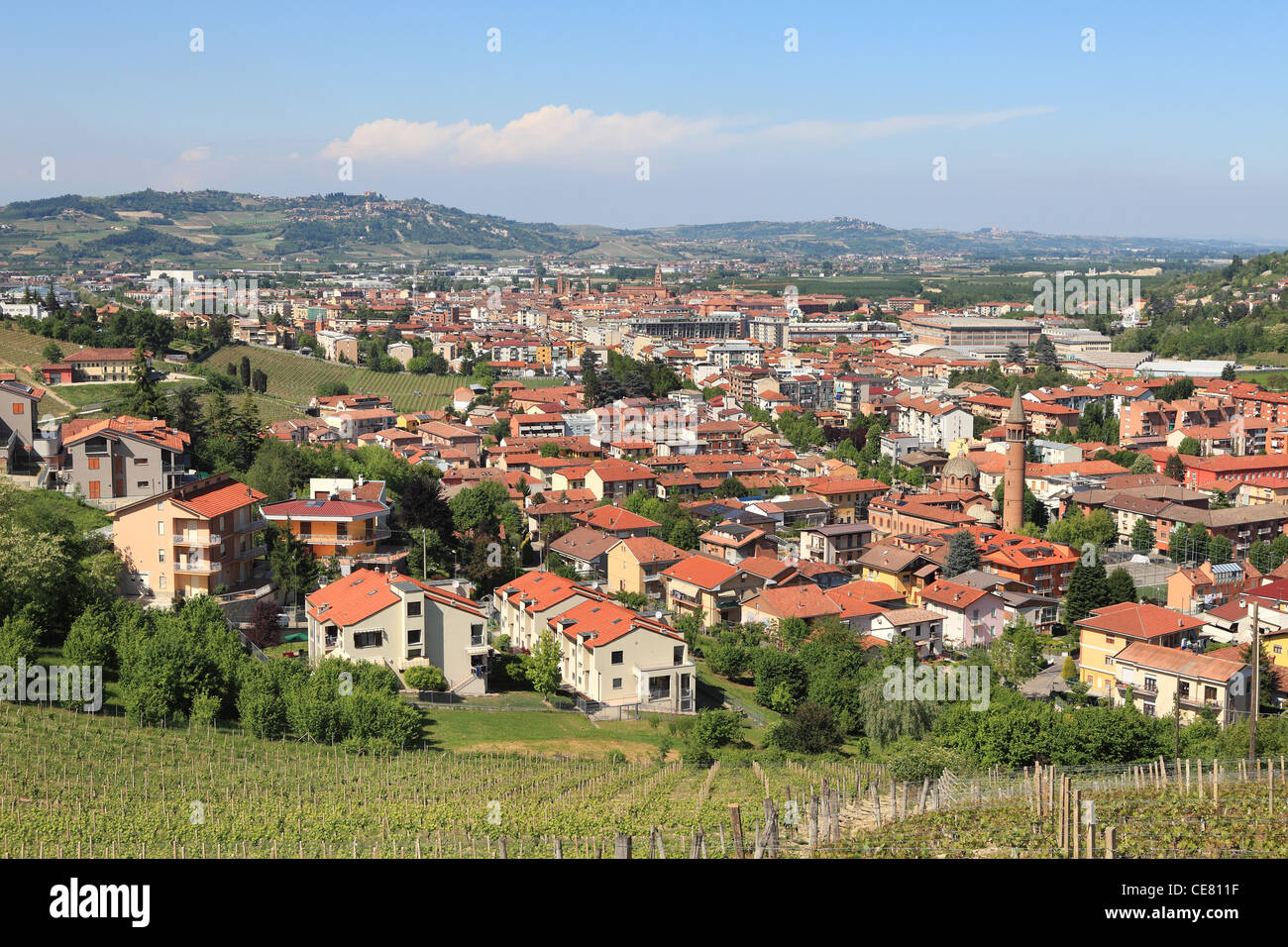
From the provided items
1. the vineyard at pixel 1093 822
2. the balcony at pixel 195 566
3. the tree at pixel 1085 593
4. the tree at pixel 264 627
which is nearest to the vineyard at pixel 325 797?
the vineyard at pixel 1093 822

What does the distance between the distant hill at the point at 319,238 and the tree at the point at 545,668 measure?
90.6 m

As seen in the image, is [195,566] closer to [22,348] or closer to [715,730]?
[715,730]

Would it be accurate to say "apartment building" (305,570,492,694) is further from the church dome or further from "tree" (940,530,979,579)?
the church dome

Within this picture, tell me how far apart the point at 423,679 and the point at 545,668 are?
137 cm

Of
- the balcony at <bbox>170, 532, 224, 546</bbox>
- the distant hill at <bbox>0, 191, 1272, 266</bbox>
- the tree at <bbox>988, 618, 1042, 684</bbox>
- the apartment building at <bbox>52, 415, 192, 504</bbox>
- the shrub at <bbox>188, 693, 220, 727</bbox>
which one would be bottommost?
the tree at <bbox>988, 618, 1042, 684</bbox>

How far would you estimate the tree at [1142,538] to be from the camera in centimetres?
2281

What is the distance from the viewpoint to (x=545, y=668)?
42.9 ft

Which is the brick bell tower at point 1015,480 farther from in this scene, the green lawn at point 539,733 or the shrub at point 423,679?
the shrub at point 423,679

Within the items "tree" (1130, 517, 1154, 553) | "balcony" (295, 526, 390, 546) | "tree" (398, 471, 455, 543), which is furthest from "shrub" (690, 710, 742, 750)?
"tree" (1130, 517, 1154, 553)

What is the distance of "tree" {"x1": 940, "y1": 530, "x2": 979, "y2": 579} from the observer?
64.7ft

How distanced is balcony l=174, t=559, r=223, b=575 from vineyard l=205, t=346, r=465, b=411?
22.1 meters

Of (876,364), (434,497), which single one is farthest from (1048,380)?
(434,497)

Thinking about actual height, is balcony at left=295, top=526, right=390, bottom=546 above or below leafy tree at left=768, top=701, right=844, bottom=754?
above

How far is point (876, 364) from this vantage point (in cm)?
4559
